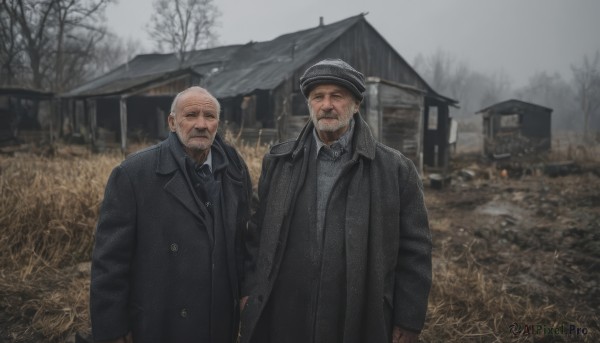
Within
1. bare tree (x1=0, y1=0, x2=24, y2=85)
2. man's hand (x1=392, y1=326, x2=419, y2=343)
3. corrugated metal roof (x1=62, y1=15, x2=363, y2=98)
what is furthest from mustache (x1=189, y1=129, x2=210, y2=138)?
bare tree (x1=0, y1=0, x2=24, y2=85)

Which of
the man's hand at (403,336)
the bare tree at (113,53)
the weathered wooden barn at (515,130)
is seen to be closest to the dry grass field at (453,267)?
the man's hand at (403,336)

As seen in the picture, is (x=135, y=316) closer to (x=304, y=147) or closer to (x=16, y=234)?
(x=304, y=147)

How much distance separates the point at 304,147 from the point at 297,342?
1.04m

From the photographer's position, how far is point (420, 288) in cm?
194

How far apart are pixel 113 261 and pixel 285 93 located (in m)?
11.5

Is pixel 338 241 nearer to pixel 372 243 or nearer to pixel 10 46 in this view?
pixel 372 243

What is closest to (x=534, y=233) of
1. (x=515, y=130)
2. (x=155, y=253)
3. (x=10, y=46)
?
(x=155, y=253)

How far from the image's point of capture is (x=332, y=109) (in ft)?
6.81

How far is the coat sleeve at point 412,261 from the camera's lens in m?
1.93

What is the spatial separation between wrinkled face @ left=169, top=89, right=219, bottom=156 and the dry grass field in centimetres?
175

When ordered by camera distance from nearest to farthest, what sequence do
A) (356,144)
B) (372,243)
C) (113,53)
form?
(372,243)
(356,144)
(113,53)

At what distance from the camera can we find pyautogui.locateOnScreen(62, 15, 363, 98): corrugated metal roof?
13.8 m

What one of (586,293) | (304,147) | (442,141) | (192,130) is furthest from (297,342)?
(442,141)

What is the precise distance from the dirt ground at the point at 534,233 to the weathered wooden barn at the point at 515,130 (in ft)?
12.0
